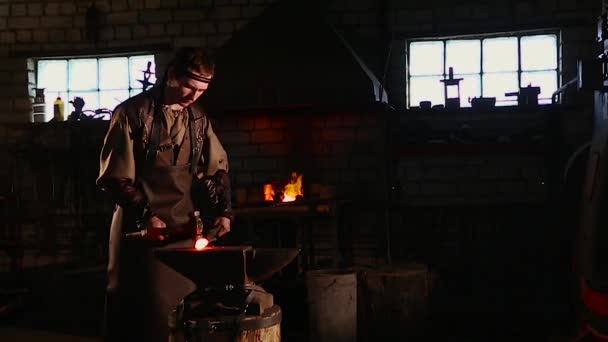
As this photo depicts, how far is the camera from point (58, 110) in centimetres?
1005

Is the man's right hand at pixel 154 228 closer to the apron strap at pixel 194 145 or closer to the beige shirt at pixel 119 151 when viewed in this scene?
the beige shirt at pixel 119 151

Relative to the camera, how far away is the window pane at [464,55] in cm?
938

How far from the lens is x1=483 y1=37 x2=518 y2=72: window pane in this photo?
30.5 feet

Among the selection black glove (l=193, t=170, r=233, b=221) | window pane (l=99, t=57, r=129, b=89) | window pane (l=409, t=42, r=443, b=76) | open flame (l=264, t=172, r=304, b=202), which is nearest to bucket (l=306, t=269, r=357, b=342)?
open flame (l=264, t=172, r=304, b=202)

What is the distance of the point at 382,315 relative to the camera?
258 inches

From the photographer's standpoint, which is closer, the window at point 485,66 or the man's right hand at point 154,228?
the man's right hand at point 154,228

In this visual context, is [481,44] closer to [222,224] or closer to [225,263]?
[222,224]

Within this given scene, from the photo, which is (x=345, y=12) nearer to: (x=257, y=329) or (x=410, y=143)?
(x=410, y=143)

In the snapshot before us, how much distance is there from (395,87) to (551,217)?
8.27ft

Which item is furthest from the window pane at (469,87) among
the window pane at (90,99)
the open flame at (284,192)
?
the window pane at (90,99)

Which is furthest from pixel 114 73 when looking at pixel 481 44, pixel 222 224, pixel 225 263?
pixel 225 263

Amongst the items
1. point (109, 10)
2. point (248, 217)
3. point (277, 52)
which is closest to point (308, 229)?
point (248, 217)

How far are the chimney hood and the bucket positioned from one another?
2540 millimetres

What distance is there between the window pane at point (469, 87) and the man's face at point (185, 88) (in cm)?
585
